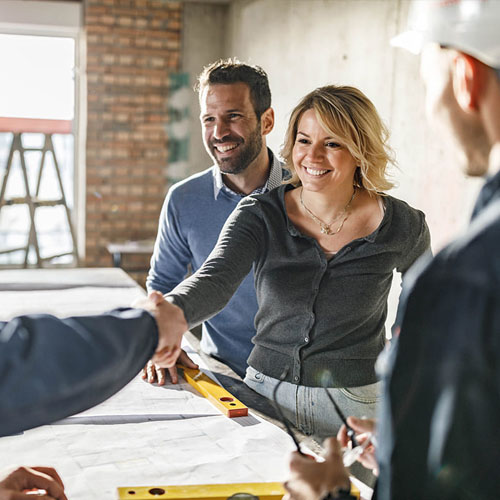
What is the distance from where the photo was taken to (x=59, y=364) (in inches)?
38.1

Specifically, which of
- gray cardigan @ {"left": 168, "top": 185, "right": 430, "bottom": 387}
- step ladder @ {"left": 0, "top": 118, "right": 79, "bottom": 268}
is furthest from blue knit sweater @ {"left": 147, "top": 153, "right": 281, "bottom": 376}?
step ladder @ {"left": 0, "top": 118, "right": 79, "bottom": 268}

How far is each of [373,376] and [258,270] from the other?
0.44 meters

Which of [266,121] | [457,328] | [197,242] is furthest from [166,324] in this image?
[266,121]

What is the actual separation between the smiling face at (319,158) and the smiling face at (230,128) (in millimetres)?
567

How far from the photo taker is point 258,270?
6.13 feet

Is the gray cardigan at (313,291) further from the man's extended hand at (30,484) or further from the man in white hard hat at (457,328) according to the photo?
the man in white hard hat at (457,328)

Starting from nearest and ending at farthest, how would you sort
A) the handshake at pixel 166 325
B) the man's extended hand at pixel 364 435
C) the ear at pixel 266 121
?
1. the man's extended hand at pixel 364 435
2. the handshake at pixel 166 325
3. the ear at pixel 266 121

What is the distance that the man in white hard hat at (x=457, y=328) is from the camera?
0.64m

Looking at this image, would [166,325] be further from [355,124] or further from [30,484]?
[355,124]

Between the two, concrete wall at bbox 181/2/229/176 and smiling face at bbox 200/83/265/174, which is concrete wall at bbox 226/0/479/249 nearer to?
smiling face at bbox 200/83/265/174

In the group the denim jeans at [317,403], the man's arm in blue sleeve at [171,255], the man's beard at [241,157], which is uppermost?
the man's beard at [241,157]

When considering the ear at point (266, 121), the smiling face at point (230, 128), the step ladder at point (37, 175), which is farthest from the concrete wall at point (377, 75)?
the step ladder at point (37, 175)

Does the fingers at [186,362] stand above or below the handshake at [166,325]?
below

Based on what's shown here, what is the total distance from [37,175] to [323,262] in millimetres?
5367
